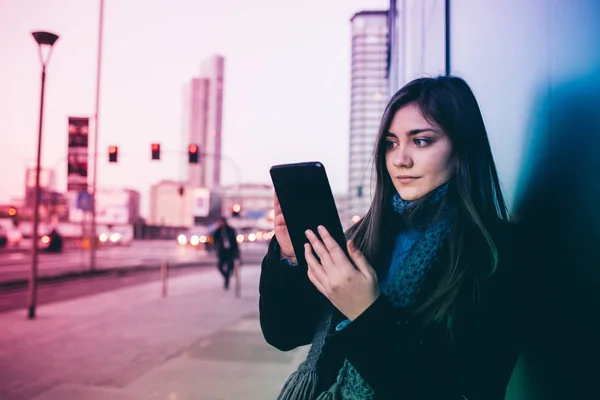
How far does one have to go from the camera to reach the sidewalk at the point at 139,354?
5105mm

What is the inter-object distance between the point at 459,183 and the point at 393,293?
0.34 metres

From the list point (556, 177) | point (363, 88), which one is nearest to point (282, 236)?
point (556, 177)

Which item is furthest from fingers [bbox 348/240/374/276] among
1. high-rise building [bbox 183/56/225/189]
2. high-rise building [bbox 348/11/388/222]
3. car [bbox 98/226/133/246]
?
high-rise building [bbox 183/56/225/189]

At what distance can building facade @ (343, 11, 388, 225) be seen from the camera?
4368 inches

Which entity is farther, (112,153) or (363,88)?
(363,88)

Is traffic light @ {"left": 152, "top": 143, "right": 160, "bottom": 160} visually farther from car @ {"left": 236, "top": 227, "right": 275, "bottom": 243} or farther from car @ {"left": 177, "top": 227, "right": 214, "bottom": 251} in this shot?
car @ {"left": 236, "top": 227, "right": 275, "bottom": 243}

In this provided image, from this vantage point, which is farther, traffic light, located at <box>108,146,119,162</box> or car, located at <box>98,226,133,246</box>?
car, located at <box>98,226,133,246</box>

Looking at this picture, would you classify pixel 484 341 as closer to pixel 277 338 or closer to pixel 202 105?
pixel 277 338

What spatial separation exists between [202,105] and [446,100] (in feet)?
612

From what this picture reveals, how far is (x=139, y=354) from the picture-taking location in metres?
6.60

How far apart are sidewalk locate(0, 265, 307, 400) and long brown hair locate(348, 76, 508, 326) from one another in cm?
390

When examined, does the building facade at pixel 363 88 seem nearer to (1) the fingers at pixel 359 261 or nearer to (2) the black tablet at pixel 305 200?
(2) the black tablet at pixel 305 200

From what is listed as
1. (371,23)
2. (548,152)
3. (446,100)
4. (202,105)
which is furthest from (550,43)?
(202,105)

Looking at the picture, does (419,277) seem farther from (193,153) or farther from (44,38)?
(193,153)
